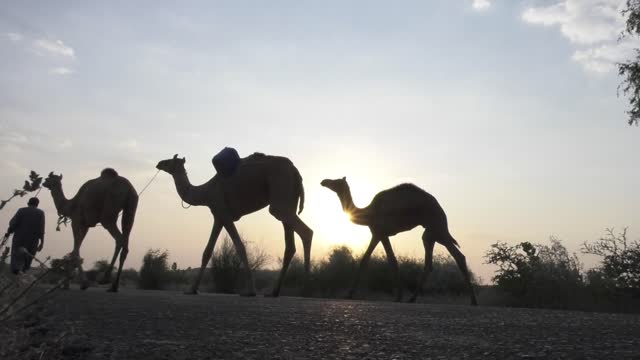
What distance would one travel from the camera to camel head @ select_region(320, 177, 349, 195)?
45.5 feet

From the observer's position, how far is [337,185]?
13914 mm

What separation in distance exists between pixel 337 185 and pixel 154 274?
344 inches

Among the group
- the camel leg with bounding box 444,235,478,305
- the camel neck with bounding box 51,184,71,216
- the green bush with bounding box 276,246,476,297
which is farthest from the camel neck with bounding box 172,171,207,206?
the green bush with bounding box 276,246,476,297

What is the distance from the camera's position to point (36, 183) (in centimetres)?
229

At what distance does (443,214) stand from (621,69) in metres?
6.95

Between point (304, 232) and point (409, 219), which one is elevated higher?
point (409, 219)

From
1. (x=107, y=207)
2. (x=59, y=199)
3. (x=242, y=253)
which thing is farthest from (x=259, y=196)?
(x=59, y=199)

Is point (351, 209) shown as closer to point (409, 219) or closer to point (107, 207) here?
point (409, 219)

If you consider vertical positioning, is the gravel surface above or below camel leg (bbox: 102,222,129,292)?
below

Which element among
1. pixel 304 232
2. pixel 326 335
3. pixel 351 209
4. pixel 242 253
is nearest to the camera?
pixel 326 335

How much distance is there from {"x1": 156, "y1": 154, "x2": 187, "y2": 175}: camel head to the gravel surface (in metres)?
6.36

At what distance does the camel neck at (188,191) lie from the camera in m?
10.9

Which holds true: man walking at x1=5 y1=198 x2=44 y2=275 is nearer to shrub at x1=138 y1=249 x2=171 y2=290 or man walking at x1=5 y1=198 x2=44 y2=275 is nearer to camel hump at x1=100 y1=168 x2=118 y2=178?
camel hump at x1=100 y1=168 x2=118 y2=178

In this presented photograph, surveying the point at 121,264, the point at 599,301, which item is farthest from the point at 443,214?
the point at 121,264
